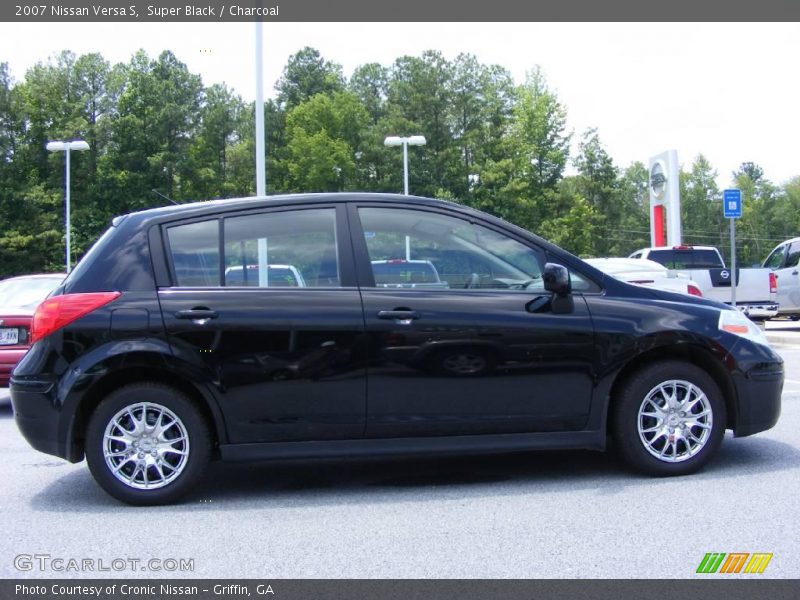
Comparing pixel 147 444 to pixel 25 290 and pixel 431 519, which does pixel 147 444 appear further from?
pixel 25 290

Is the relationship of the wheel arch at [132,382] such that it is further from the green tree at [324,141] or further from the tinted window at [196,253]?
the green tree at [324,141]

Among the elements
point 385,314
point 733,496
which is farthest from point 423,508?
point 733,496

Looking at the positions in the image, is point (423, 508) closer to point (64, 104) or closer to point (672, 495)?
point (672, 495)

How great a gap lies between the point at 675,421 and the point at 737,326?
765mm

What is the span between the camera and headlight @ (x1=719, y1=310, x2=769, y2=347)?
537cm

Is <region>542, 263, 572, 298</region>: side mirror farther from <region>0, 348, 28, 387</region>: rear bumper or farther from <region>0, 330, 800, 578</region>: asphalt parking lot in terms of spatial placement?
<region>0, 348, 28, 387</region>: rear bumper

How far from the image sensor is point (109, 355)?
4.84 metres

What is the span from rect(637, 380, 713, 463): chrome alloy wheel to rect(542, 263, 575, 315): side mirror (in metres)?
0.76

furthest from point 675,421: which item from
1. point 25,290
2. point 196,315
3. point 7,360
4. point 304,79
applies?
point 304,79

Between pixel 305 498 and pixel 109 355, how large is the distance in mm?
1459

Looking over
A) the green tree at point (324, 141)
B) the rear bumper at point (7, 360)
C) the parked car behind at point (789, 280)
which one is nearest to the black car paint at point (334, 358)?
the rear bumper at point (7, 360)

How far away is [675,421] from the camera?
5.25 m

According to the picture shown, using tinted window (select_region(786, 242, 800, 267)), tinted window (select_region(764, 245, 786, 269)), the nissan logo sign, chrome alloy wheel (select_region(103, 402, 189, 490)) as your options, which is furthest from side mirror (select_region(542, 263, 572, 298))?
the nissan logo sign

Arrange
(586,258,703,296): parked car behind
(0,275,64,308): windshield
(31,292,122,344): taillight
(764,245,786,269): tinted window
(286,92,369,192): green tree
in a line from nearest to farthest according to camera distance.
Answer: (31,292,122,344): taillight, (0,275,64,308): windshield, (586,258,703,296): parked car behind, (764,245,786,269): tinted window, (286,92,369,192): green tree
